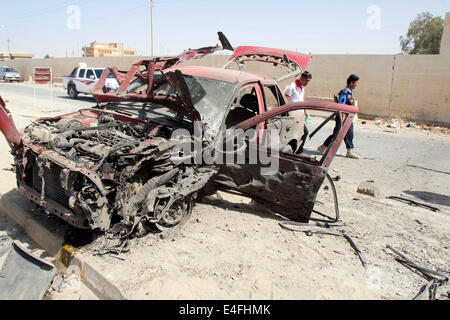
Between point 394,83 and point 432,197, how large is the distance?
33.0 ft

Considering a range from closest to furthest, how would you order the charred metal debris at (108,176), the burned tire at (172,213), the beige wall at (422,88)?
1. the charred metal debris at (108,176)
2. the burned tire at (172,213)
3. the beige wall at (422,88)

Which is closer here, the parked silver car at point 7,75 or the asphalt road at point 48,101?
the asphalt road at point 48,101

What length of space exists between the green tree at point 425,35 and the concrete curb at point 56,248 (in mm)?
33189

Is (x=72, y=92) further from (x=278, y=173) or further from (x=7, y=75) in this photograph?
(x=278, y=173)

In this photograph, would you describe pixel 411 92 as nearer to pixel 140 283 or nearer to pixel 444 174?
pixel 444 174

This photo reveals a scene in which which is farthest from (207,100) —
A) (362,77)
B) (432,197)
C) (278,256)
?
(362,77)

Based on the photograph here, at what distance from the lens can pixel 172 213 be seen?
371 centimetres

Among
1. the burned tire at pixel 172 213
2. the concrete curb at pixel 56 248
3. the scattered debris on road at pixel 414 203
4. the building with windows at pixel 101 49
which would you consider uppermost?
the building with windows at pixel 101 49

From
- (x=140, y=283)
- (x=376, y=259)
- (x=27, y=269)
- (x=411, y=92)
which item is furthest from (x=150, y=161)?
(x=411, y=92)

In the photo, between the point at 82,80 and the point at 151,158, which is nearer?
the point at 151,158

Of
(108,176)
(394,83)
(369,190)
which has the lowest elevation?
(369,190)

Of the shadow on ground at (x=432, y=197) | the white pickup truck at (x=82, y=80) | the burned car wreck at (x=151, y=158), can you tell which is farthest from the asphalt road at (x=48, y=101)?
the shadow on ground at (x=432, y=197)

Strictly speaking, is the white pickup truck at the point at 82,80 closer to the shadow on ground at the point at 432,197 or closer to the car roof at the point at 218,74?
the car roof at the point at 218,74

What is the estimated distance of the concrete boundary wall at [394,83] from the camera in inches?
516
